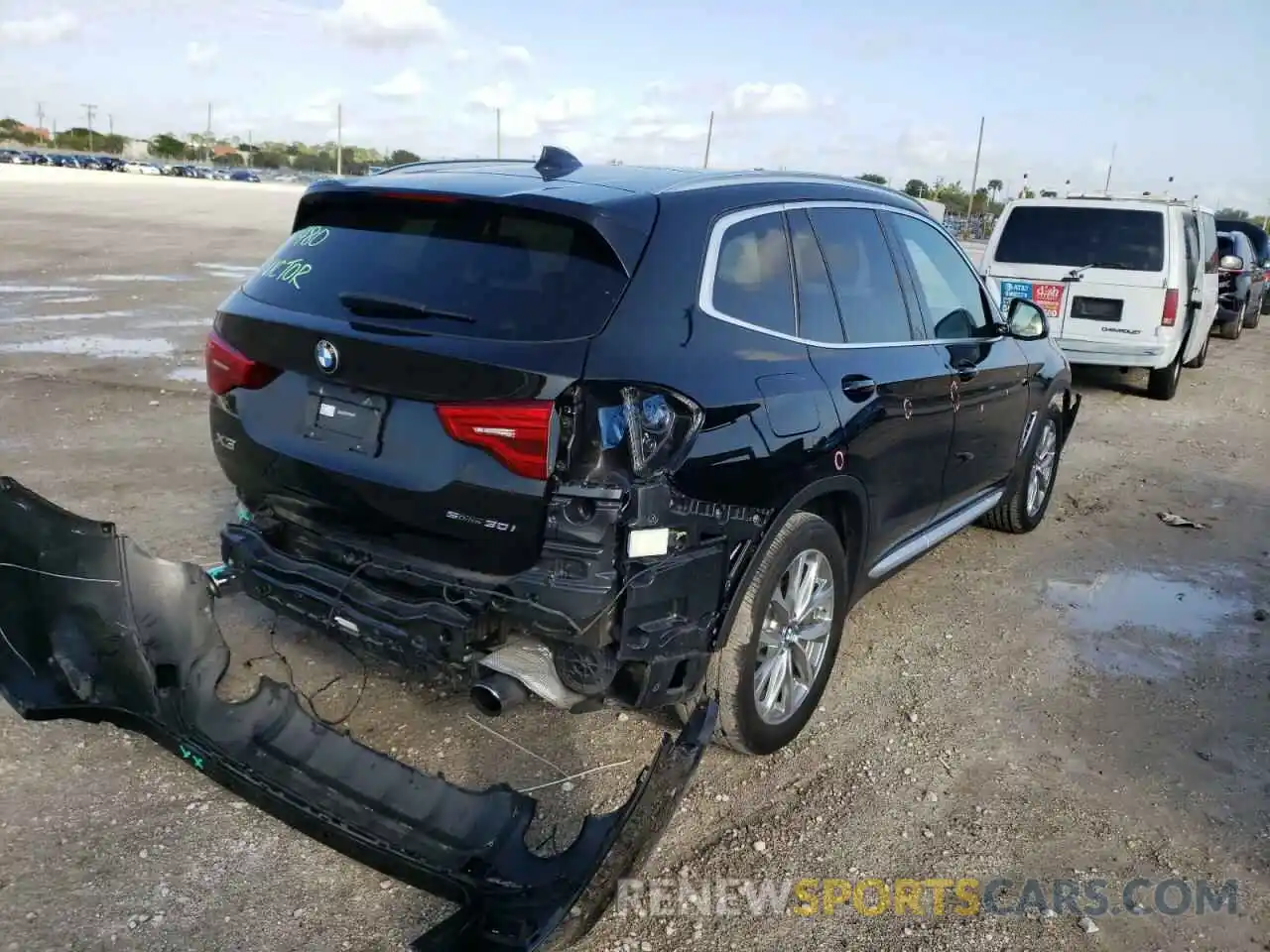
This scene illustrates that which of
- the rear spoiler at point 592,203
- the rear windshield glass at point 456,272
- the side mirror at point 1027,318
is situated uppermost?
the rear spoiler at point 592,203

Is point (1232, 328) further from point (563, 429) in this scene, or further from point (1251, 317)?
point (563, 429)

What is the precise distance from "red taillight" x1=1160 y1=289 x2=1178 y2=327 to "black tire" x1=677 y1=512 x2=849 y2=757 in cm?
777

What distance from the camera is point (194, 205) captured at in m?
42.0

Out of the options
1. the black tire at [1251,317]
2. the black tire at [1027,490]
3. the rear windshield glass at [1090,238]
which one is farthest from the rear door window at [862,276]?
the black tire at [1251,317]

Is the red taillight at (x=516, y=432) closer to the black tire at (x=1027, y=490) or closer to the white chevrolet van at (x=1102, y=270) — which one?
the black tire at (x=1027, y=490)

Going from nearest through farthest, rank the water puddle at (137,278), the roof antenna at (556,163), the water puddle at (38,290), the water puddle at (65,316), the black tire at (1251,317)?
1. the roof antenna at (556,163)
2. the water puddle at (65,316)
3. the water puddle at (38,290)
4. the water puddle at (137,278)
5. the black tire at (1251,317)

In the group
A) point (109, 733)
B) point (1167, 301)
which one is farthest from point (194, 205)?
point (109, 733)

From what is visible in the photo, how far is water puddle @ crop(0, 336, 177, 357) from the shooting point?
9867 millimetres

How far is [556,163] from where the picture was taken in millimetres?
3670

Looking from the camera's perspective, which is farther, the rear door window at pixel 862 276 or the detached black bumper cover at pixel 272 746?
Answer: the rear door window at pixel 862 276

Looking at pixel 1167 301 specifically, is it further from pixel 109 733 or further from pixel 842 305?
pixel 109 733

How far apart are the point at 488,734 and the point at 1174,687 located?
287 centimetres

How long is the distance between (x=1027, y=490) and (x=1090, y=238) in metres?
5.27

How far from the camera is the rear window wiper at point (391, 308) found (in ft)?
9.71
